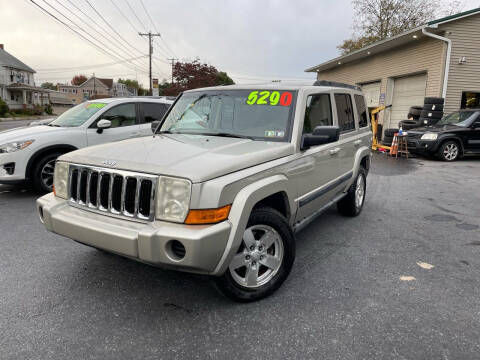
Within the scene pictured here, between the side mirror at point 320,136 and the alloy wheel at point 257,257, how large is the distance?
94 cm

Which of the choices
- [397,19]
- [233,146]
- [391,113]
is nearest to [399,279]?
[233,146]

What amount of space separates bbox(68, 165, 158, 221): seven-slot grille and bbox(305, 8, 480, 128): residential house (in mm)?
14699

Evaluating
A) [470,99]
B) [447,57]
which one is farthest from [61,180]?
[470,99]

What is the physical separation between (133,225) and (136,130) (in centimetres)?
509

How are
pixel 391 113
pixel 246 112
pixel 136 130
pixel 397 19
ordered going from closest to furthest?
1. pixel 246 112
2. pixel 136 130
3. pixel 391 113
4. pixel 397 19

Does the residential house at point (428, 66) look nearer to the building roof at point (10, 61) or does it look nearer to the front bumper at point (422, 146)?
the front bumper at point (422, 146)

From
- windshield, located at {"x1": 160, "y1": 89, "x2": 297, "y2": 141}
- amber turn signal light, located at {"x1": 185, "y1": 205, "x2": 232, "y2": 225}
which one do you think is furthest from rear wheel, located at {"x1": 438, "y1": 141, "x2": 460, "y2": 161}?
amber turn signal light, located at {"x1": 185, "y1": 205, "x2": 232, "y2": 225}

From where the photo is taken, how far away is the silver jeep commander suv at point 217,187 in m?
2.38

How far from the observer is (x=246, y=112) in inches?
143

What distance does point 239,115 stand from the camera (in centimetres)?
366

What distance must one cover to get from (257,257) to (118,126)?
522 centimetres

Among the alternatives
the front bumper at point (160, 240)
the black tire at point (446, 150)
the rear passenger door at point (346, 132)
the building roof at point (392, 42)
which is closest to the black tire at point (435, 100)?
the black tire at point (446, 150)

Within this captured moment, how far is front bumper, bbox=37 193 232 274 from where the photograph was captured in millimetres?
2301

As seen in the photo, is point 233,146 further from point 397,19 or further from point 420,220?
point 397,19
